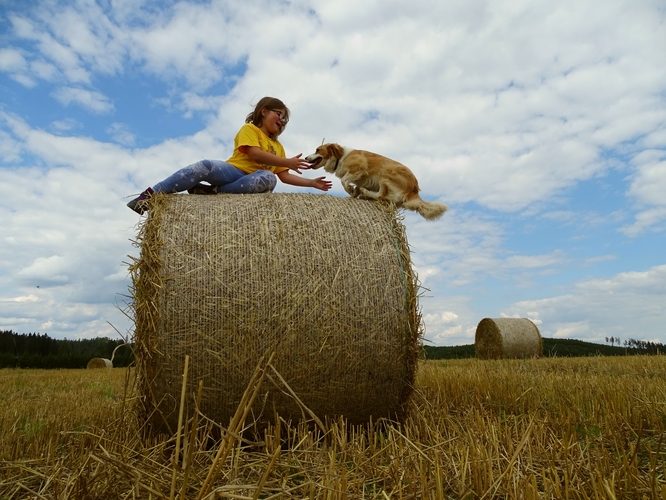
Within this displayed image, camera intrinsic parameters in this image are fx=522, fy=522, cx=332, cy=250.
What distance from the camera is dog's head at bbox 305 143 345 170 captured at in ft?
15.0

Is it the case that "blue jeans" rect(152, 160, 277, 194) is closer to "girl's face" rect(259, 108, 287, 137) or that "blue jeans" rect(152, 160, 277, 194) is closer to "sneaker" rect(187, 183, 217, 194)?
"sneaker" rect(187, 183, 217, 194)

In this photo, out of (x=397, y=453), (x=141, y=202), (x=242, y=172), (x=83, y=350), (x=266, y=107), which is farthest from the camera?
(x=83, y=350)

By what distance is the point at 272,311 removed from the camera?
124 inches

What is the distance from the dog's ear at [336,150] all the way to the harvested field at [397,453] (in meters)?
2.16

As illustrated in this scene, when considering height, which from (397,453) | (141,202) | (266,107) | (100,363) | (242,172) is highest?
(266,107)

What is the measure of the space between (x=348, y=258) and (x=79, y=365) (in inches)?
757

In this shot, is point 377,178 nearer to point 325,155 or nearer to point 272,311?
point 325,155

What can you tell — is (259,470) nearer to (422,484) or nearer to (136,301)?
(422,484)

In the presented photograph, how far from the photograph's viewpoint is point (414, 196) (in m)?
4.27

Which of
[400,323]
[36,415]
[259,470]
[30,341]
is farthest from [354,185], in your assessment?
[30,341]

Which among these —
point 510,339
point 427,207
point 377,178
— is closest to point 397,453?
point 427,207

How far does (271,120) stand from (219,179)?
0.92 m

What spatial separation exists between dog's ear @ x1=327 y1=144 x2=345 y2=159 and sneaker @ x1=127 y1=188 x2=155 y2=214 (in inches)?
60.7

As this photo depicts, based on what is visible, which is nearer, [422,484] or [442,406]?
[422,484]
